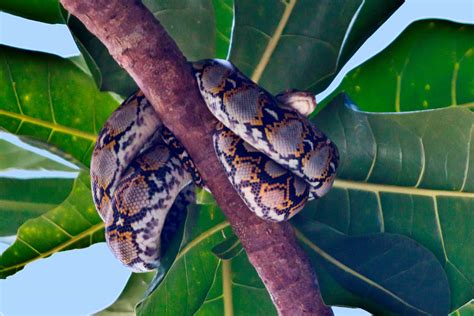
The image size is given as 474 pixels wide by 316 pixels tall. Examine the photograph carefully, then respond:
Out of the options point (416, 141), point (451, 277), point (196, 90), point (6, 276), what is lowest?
point (6, 276)

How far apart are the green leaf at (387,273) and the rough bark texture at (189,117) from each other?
10 cm

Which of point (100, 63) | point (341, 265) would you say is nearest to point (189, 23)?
point (100, 63)

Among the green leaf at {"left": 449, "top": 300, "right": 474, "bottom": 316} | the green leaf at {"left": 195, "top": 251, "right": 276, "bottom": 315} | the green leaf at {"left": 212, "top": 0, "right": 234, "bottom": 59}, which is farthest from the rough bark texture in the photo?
the green leaf at {"left": 449, "top": 300, "right": 474, "bottom": 316}

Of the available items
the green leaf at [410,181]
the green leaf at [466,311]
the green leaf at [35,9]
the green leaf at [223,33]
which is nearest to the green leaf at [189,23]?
the green leaf at [223,33]

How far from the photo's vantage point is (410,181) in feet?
5.09

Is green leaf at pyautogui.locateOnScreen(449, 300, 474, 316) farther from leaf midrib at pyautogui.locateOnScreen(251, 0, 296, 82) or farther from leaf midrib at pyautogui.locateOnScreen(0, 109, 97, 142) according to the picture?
leaf midrib at pyautogui.locateOnScreen(0, 109, 97, 142)

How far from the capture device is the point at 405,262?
55.9 inches

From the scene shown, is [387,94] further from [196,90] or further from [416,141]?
[196,90]

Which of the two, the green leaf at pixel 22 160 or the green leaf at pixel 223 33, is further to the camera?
the green leaf at pixel 22 160

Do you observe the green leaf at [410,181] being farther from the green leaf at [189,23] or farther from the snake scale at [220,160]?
the green leaf at [189,23]

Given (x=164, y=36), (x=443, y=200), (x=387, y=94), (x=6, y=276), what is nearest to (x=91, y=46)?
(x=164, y=36)

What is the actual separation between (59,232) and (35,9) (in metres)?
0.49

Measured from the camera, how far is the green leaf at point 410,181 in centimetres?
152

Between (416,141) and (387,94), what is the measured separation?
0.63 ft
